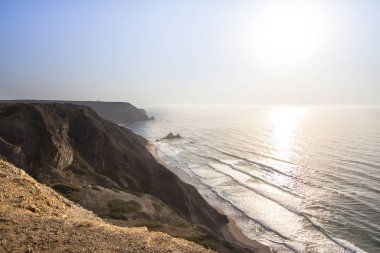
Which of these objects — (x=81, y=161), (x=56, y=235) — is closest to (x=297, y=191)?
(x=81, y=161)

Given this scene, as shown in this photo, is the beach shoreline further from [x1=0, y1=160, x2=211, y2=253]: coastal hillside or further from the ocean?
[x1=0, y1=160, x2=211, y2=253]: coastal hillside

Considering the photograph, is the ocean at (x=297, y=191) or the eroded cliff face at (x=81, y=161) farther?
the eroded cliff face at (x=81, y=161)

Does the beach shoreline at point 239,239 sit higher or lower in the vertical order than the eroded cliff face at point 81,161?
lower

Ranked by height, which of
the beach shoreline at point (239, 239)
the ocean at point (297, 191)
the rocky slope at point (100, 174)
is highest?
the rocky slope at point (100, 174)

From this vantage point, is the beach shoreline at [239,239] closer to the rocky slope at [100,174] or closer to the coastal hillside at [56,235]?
the rocky slope at [100,174]

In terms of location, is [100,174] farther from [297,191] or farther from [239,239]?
[297,191]

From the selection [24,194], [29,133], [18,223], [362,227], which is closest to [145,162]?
[29,133]

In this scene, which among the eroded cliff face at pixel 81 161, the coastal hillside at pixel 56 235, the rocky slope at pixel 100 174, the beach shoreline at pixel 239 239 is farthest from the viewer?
the eroded cliff face at pixel 81 161

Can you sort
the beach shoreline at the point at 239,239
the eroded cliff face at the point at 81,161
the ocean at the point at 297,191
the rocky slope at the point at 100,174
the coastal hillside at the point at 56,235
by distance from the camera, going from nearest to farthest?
the coastal hillside at the point at 56,235 → the rocky slope at the point at 100,174 → the beach shoreline at the point at 239,239 → the ocean at the point at 297,191 → the eroded cliff face at the point at 81,161

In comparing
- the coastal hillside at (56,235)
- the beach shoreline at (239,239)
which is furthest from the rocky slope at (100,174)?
the coastal hillside at (56,235)
